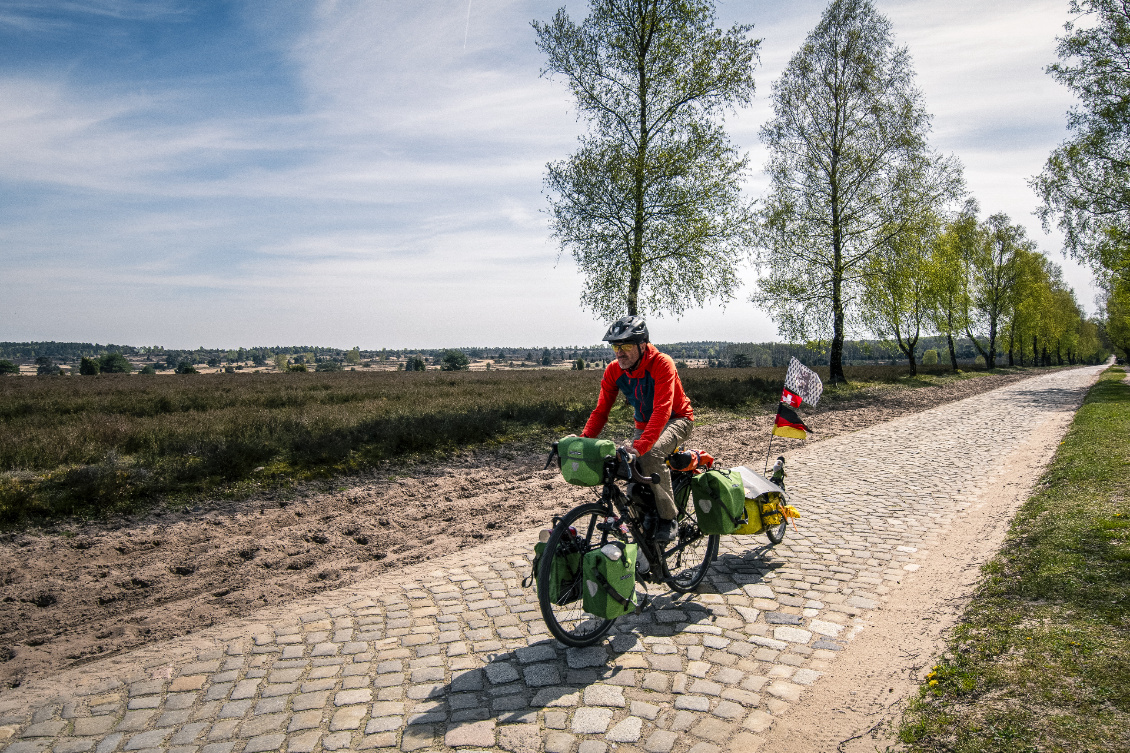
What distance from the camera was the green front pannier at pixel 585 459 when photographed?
391 cm

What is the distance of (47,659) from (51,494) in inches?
157

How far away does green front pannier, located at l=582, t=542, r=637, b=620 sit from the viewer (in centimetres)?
Answer: 387

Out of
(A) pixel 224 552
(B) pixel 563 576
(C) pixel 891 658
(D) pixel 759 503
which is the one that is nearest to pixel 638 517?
(B) pixel 563 576

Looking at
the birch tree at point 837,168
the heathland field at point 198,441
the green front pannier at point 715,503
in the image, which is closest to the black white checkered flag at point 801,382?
the green front pannier at point 715,503

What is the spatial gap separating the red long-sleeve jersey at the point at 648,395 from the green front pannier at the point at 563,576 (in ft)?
2.89

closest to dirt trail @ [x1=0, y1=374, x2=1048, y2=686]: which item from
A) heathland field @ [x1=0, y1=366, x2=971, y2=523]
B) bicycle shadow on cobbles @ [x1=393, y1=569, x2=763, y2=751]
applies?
heathland field @ [x1=0, y1=366, x2=971, y2=523]

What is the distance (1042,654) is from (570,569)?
2.90 m

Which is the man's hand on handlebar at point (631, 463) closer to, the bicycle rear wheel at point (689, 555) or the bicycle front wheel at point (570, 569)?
the bicycle front wheel at point (570, 569)

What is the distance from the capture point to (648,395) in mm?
4598

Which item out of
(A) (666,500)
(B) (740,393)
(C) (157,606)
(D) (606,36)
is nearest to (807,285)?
(B) (740,393)

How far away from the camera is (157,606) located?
5.13 meters

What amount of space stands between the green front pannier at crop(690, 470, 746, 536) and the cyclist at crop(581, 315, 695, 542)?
1.65 feet

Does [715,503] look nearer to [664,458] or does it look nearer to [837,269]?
[664,458]

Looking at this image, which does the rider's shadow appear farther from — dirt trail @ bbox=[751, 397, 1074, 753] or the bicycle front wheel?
dirt trail @ bbox=[751, 397, 1074, 753]
